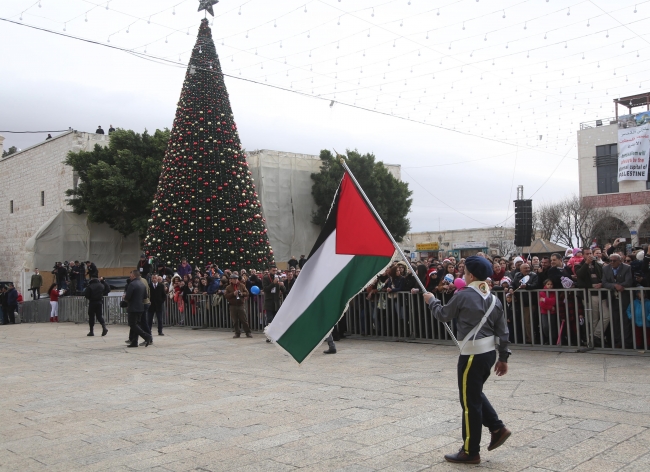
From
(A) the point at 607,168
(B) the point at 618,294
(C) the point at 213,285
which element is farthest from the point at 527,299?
(A) the point at 607,168

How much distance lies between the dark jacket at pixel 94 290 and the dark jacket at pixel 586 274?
37.0ft

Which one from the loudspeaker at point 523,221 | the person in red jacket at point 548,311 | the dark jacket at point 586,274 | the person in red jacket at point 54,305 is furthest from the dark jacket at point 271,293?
the loudspeaker at point 523,221

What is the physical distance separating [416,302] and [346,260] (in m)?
7.16

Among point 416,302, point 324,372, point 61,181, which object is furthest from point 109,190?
point 324,372

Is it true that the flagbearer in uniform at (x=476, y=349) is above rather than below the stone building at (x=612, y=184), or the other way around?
below

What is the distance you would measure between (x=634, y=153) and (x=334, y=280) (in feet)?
171

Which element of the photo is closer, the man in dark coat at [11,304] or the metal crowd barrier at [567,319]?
the metal crowd barrier at [567,319]

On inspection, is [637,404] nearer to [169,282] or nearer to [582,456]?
[582,456]

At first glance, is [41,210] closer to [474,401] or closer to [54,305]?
[54,305]

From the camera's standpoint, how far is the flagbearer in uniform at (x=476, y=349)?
4.78 m

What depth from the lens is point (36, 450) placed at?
5.68 meters

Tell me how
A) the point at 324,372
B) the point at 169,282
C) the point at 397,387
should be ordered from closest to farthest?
1. the point at 397,387
2. the point at 324,372
3. the point at 169,282

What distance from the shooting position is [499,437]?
484 cm

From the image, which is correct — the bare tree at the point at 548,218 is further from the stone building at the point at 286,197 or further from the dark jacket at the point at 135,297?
the dark jacket at the point at 135,297
